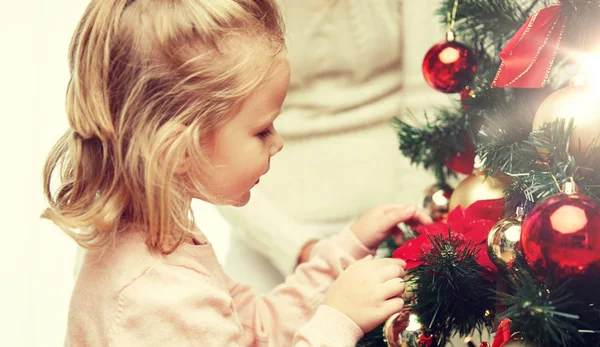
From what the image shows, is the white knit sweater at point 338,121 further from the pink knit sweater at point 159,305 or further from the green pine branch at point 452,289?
the green pine branch at point 452,289

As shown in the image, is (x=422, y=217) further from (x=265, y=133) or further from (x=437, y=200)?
(x=265, y=133)

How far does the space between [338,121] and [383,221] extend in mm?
364

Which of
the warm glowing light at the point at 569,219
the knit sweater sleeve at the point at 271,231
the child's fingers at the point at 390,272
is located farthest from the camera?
the knit sweater sleeve at the point at 271,231

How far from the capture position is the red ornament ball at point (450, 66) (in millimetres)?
768

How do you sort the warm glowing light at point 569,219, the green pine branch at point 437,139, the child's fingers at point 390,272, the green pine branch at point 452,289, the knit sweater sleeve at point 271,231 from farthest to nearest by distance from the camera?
1. the knit sweater sleeve at point 271,231
2. the green pine branch at point 437,139
3. the child's fingers at point 390,272
4. the green pine branch at point 452,289
5. the warm glowing light at point 569,219

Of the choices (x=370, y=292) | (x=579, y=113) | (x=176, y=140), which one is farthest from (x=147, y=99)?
(x=579, y=113)

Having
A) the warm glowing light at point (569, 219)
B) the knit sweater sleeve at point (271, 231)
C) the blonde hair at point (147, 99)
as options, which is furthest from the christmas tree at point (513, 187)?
the knit sweater sleeve at point (271, 231)

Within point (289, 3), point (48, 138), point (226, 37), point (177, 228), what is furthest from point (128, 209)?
point (48, 138)

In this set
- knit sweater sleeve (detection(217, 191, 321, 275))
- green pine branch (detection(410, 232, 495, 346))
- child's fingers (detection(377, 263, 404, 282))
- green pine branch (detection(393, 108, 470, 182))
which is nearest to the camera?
green pine branch (detection(410, 232, 495, 346))

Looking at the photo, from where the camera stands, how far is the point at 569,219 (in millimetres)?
472

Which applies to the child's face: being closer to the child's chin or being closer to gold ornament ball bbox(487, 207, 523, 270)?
the child's chin

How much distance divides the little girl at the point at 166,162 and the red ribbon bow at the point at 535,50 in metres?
0.23

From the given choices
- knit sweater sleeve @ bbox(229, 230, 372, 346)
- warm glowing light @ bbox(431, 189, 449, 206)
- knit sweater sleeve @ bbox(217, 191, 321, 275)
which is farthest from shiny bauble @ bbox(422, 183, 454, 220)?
knit sweater sleeve @ bbox(217, 191, 321, 275)

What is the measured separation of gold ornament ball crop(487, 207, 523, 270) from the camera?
554mm
